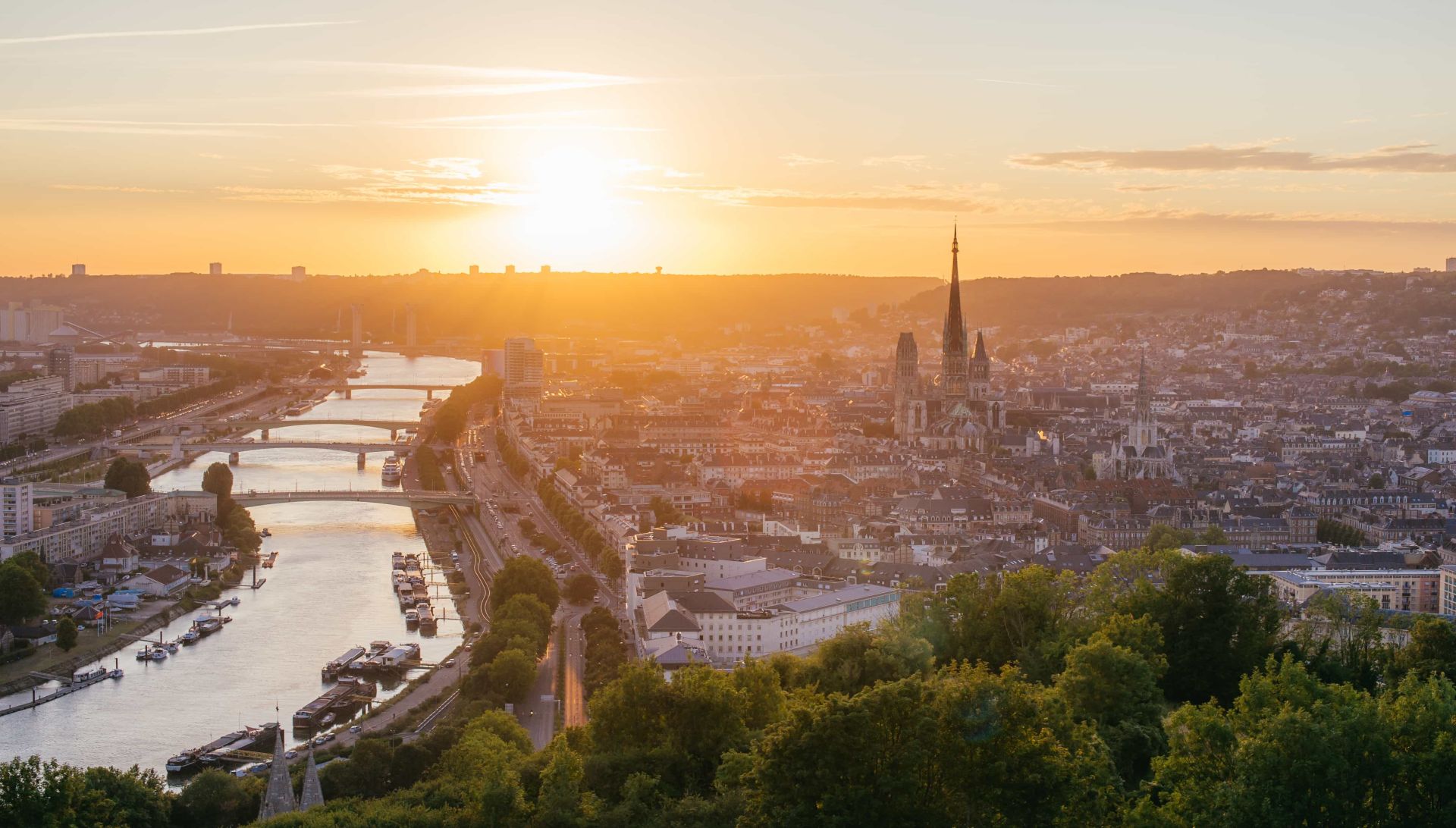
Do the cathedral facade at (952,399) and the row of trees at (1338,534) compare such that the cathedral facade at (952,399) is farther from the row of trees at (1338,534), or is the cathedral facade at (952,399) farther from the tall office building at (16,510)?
the tall office building at (16,510)

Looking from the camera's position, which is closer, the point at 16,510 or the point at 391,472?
the point at 16,510

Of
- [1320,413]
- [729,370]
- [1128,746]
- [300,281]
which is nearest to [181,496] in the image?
[1128,746]

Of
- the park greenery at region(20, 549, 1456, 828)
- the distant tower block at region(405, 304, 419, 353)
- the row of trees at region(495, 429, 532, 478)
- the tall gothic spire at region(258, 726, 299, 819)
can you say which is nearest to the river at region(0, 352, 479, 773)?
the park greenery at region(20, 549, 1456, 828)

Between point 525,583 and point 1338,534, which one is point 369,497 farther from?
point 1338,534

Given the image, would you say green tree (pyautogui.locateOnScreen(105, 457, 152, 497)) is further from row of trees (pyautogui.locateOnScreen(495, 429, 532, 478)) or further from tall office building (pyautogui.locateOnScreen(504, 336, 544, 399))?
tall office building (pyautogui.locateOnScreen(504, 336, 544, 399))

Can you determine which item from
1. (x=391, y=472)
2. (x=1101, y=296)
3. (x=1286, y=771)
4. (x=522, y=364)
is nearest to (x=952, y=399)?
(x=391, y=472)

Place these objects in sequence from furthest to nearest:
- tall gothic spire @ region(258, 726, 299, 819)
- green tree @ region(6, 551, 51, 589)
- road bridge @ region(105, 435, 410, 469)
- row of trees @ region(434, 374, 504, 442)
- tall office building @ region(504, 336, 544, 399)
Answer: tall office building @ region(504, 336, 544, 399) → row of trees @ region(434, 374, 504, 442) → road bridge @ region(105, 435, 410, 469) → green tree @ region(6, 551, 51, 589) → tall gothic spire @ region(258, 726, 299, 819)

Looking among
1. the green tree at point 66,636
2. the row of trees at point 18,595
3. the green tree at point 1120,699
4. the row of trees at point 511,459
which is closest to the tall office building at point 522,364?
the row of trees at point 511,459
